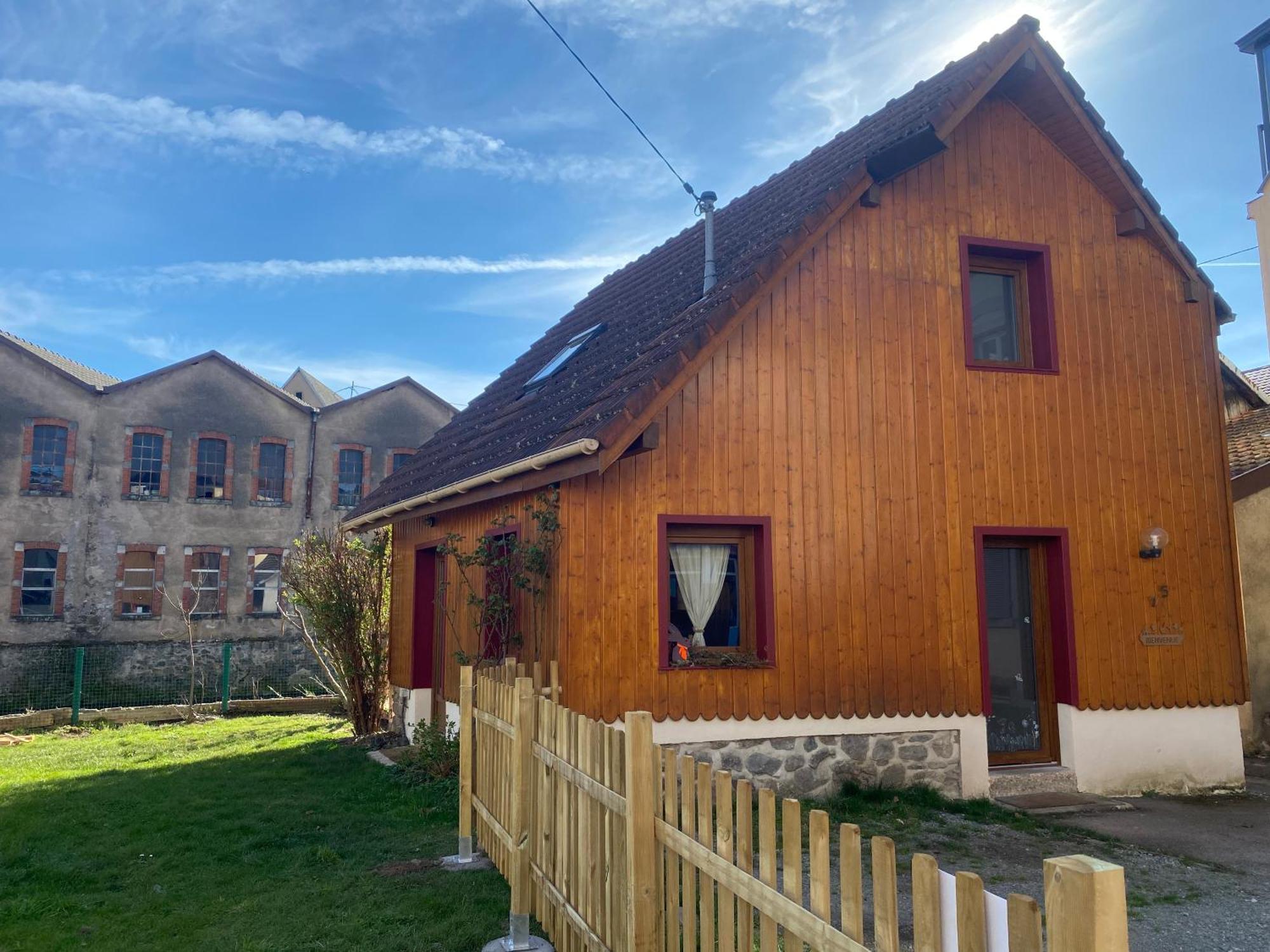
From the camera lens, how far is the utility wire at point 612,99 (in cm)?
923

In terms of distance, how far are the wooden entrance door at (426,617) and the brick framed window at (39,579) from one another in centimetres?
1737

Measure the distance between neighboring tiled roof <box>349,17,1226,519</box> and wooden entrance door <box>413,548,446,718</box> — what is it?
94 centimetres

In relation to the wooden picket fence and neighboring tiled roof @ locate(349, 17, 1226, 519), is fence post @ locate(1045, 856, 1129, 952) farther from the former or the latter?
neighboring tiled roof @ locate(349, 17, 1226, 519)

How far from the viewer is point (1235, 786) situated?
9492 millimetres

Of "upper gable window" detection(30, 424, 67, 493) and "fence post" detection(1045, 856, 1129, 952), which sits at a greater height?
"upper gable window" detection(30, 424, 67, 493)

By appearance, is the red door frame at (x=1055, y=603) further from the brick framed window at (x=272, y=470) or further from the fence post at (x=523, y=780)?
the brick framed window at (x=272, y=470)

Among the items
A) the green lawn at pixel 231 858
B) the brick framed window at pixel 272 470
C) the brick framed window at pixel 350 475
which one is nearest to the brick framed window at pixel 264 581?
the brick framed window at pixel 272 470

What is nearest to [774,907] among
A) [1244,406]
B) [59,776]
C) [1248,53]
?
[59,776]

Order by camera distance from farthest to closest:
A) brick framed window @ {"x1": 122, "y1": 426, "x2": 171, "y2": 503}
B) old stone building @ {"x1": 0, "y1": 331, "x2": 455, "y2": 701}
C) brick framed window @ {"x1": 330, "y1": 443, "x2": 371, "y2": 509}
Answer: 1. brick framed window @ {"x1": 330, "y1": 443, "x2": 371, "y2": 509}
2. brick framed window @ {"x1": 122, "y1": 426, "x2": 171, "y2": 503}
3. old stone building @ {"x1": 0, "y1": 331, "x2": 455, "y2": 701}

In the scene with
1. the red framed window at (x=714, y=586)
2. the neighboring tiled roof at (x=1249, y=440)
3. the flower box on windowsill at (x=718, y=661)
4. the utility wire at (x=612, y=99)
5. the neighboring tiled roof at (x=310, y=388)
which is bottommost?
the flower box on windowsill at (x=718, y=661)

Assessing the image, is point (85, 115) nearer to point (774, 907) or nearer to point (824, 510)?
point (824, 510)

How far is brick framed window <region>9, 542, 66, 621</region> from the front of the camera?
24438 mm

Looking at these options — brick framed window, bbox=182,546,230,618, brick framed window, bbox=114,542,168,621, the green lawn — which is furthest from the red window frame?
the green lawn

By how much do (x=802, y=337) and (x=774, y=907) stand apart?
22.4 ft
